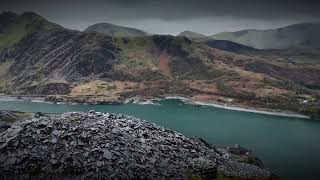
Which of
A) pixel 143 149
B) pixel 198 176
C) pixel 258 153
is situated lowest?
pixel 258 153

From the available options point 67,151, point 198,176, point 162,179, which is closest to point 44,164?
point 67,151

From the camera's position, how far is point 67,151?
326ft

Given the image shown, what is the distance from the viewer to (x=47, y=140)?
10225cm

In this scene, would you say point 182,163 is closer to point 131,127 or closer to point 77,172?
point 131,127

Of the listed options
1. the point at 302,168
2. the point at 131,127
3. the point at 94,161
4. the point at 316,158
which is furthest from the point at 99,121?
the point at 316,158

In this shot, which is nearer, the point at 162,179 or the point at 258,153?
the point at 162,179

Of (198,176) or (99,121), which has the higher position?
(99,121)

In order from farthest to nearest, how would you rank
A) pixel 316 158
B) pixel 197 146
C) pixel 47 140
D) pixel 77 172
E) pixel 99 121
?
pixel 316 158 → pixel 197 146 → pixel 99 121 → pixel 47 140 → pixel 77 172

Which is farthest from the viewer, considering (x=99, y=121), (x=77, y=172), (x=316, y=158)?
(x=316, y=158)

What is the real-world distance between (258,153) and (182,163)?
93.5m

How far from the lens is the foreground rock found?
95.6 meters

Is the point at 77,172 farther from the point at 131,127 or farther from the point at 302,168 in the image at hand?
the point at 302,168

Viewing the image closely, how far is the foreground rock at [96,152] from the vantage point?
Result: 9562cm

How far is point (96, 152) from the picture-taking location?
3861 inches
